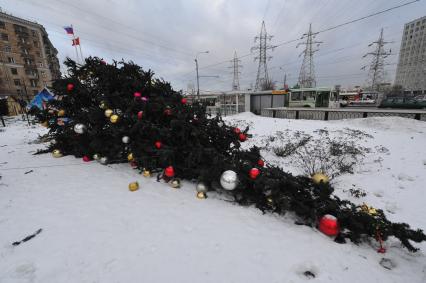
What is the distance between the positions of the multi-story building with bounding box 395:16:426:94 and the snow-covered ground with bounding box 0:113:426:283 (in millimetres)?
74812

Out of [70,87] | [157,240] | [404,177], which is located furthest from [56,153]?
[404,177]

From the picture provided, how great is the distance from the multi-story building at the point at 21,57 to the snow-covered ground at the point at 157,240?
4372 centimetres

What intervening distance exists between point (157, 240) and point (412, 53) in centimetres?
8788

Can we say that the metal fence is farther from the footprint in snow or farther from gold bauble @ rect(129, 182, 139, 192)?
gold bauble @ rect(129, 182, 139, 192)

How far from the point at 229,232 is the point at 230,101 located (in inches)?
964

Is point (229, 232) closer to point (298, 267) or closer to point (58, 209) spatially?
point (298, 267)

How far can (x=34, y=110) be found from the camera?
4.79 metres

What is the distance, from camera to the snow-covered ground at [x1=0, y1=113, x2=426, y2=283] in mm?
1827

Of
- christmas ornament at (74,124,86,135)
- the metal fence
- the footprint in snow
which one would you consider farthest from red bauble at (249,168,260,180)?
the metal fence

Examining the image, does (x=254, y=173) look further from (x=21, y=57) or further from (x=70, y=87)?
(x=21, y=57)

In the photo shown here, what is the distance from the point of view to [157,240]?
7.29 feet

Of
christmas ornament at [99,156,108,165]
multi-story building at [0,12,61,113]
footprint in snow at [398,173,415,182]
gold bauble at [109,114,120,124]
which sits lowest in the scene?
footprint in snow at [398,173,415,182]

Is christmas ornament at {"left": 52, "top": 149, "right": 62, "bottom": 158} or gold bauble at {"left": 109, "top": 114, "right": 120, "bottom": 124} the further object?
christmas ornament at {"left": 52, "top": 149, "right": 62, "bottom": 158}

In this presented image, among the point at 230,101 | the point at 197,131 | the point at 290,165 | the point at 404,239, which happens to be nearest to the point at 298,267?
the point at 404,239
